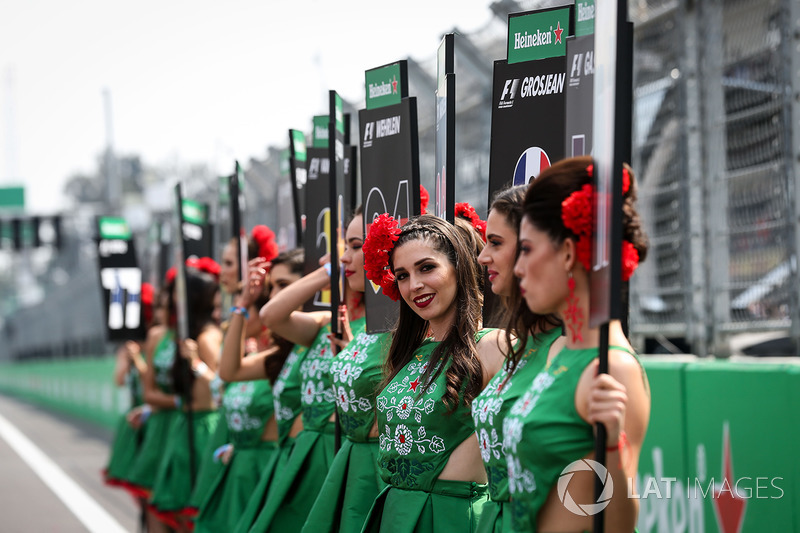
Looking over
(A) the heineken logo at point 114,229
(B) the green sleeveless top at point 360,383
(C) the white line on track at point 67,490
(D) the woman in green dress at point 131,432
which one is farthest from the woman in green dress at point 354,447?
(A) the heineken logo at point 114,229

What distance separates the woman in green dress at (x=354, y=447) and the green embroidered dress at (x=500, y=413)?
1037 millimetres

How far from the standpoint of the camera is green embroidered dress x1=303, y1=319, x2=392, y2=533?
13.8ft

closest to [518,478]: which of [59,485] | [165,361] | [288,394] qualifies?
[288,394]

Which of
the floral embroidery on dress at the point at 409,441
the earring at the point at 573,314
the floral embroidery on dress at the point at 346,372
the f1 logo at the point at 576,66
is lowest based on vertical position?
the floral embroidery on dress at the point at 409,441

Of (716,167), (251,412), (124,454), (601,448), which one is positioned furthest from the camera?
A: (124,454)

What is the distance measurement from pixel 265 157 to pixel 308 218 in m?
4.92

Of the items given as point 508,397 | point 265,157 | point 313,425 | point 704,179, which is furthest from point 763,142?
point 265,157

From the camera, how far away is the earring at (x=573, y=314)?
8.77 ft

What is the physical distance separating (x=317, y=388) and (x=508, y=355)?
218 centimetres

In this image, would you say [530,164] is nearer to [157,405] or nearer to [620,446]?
[620,446]

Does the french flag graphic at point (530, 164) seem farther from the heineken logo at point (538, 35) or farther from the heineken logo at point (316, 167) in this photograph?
the heineken logo at point (316, 167)

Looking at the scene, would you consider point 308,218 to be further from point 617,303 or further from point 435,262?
point 617,303

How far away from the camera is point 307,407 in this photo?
5203 mm

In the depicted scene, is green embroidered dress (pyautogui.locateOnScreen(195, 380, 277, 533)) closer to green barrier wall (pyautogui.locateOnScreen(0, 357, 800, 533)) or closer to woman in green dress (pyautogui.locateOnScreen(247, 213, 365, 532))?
woman in green dress (pyautogui.locateOnScreen(247, 213, 365, 532))
